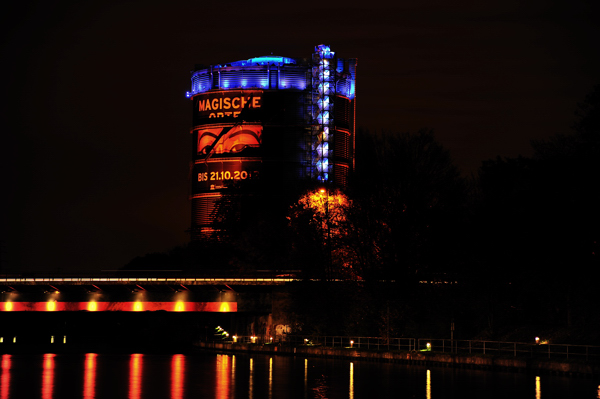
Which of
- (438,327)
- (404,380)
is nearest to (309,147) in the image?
(438,327)

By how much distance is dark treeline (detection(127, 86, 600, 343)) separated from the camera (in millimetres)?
56875

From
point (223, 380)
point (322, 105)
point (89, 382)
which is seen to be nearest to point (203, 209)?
point (322, 105)

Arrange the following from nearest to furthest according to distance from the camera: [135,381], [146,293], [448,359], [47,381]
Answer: [47,381] → [135,381] → [448,359] → [146,293]

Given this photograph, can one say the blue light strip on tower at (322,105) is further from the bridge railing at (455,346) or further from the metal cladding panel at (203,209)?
the bridge railing at (455,346)

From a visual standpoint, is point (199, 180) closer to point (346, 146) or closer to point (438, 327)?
point (346, 146)

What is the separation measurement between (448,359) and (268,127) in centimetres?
9587

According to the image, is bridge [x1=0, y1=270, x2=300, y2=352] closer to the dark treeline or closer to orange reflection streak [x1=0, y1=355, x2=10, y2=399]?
the dark treeline

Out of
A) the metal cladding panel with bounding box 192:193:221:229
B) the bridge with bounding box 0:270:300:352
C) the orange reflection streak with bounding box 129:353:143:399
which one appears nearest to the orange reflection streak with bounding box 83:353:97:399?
the orange reflection streak with bounding box 129:353:143:399

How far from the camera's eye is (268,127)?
149125mm

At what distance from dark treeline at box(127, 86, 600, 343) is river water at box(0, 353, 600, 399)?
36.8 ft

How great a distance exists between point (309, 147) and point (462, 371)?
10026 cm

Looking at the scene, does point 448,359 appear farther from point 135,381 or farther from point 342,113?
point 342,113

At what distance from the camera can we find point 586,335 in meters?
55.4

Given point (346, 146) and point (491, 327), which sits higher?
point (346, 146)
